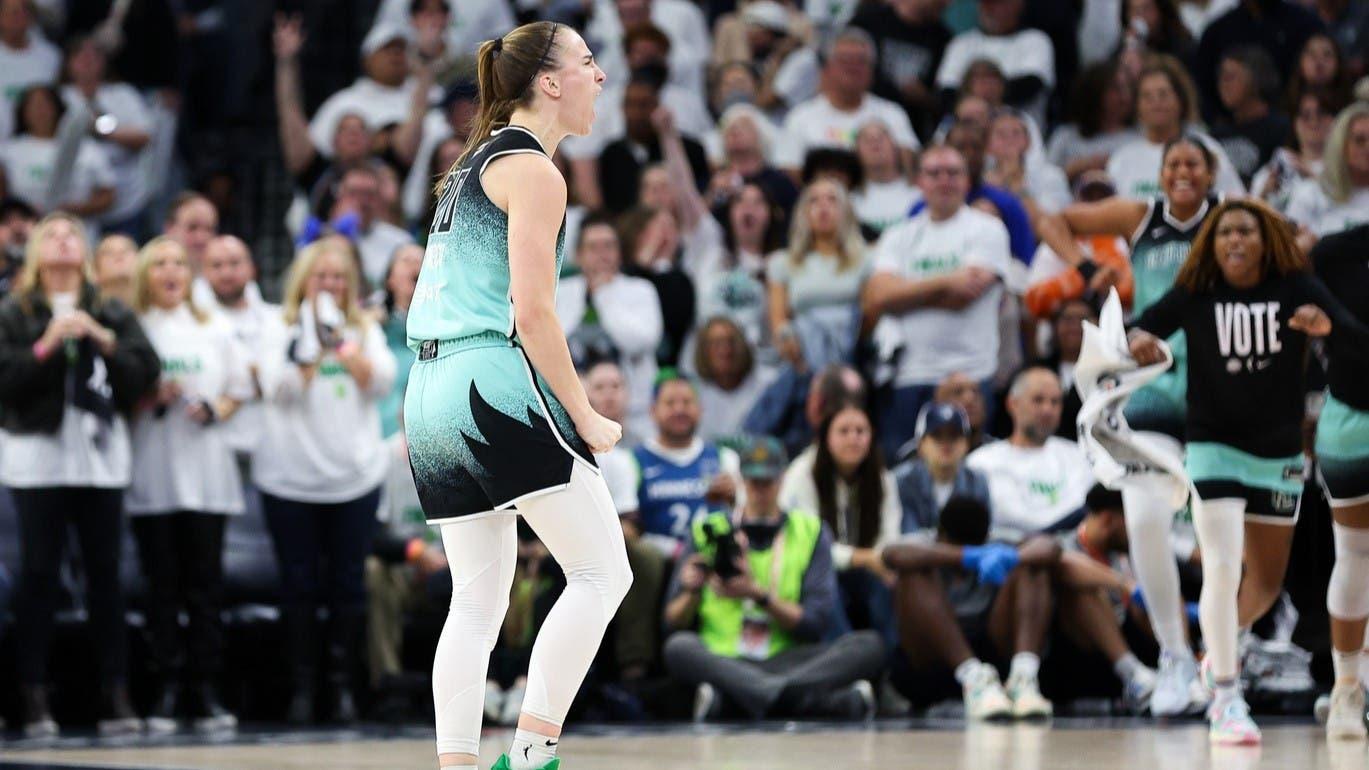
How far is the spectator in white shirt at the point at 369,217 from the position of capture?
11188mm

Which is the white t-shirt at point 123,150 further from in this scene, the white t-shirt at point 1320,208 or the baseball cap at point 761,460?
the white t-shirt at point 1320,208

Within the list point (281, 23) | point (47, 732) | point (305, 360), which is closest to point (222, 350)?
point (305, 360)

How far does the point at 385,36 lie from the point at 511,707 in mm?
5433

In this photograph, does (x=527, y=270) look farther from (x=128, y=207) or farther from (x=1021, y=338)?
(x=128, y=207)

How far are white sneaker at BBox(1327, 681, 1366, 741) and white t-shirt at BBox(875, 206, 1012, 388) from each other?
3.56m

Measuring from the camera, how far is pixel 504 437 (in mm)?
4684

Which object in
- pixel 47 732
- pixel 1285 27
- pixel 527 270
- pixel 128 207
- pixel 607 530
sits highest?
pixel 1285 27

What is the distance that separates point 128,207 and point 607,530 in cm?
825

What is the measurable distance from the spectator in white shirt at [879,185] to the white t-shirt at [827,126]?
0.47 m

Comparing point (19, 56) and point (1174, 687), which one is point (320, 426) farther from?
point (19, 56)

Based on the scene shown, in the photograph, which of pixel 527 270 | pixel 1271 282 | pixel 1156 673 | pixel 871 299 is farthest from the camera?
pixel 871 299

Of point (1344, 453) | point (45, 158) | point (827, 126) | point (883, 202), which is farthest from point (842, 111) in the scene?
point (1344, 453)

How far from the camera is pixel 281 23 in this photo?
12883mm

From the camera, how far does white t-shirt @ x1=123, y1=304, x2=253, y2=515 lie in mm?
9125
